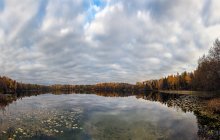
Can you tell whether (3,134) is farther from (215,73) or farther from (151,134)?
(215,73)

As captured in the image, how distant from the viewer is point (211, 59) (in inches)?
2842

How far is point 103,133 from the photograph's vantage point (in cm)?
2430

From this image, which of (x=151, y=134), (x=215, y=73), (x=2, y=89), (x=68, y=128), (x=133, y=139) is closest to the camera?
(x=133, y=139)

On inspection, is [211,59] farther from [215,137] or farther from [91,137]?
[91,137]

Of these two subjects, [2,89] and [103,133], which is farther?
[2,89]

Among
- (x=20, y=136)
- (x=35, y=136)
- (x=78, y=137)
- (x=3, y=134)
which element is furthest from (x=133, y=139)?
(x=3, y=134)

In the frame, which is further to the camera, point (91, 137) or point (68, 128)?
point (68, 128)

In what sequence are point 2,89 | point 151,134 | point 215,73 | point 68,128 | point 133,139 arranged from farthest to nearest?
1. point 2,89
2. point 215,73
3. point 68,128
4. point 151,134
5. point 133,139

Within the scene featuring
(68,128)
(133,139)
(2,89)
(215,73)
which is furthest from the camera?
(2,89)

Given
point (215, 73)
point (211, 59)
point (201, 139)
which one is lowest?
point (201, 139)

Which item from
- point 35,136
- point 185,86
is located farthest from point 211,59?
point 185,86

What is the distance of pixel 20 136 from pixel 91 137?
23.0 ft

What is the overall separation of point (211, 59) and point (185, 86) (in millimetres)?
111086

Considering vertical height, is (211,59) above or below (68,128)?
above
